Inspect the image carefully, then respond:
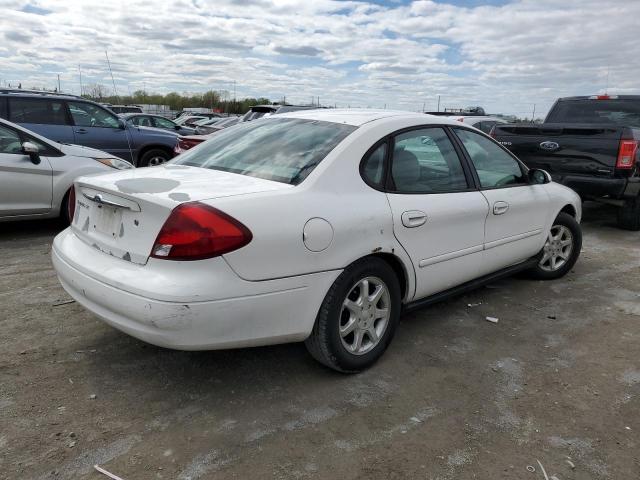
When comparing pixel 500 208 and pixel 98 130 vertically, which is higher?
pixel 98 130

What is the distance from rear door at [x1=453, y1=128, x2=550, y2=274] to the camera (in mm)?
4074

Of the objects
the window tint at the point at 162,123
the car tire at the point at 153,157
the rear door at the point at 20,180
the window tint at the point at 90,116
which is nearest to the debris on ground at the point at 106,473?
the rear door at the point at 20,180

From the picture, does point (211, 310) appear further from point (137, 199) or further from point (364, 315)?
point (364, 315)

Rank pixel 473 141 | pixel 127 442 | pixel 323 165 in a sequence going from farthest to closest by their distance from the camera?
pixel 473 141, pixel 323 165, pixel 127 442

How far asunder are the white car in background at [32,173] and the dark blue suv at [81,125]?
295 centimetres

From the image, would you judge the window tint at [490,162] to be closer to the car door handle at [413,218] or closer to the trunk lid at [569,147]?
the car door handle at [413,218]

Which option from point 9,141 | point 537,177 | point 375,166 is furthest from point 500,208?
point 9,141

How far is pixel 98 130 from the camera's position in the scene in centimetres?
974

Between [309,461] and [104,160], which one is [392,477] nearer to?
[309,461]

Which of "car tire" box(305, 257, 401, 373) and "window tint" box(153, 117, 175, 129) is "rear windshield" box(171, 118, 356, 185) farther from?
"window tint" box(153, 117, 175, 129)

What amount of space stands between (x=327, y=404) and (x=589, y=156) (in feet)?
18.9

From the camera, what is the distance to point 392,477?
2.36 metres

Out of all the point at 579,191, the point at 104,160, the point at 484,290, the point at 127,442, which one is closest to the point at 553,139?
the point at 579,191

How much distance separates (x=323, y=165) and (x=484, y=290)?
101 inches
